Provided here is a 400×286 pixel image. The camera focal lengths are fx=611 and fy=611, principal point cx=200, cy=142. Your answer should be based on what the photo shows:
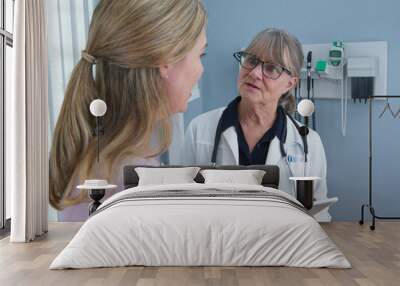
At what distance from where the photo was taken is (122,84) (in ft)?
21.5

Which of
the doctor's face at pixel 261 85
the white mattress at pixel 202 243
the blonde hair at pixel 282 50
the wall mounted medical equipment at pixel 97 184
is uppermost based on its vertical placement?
the blonde hair at pixel 282 50

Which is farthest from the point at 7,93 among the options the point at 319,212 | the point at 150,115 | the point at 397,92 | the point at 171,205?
the point at 397,92

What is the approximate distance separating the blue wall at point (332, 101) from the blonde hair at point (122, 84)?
0.34 meters

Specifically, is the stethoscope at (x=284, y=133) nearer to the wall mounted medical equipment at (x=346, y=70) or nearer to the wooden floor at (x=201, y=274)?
the wall mounted medical equipment at (x=346, y=70)

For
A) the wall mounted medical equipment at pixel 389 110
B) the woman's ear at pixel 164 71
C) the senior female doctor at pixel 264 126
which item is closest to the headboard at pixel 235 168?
the senior female doctor at pixel 264 126

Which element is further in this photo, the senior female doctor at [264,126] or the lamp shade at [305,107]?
the senior female doctor at [264,126]

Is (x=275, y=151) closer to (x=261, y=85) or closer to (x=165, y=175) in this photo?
(x=261, y=85)

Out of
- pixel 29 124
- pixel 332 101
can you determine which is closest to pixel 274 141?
pixel 332 101

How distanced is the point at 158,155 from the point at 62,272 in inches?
106

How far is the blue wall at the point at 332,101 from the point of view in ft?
21.8

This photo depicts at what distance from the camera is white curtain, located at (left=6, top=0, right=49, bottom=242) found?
5.53 m

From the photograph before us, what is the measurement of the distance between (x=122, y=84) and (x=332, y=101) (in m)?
2.29

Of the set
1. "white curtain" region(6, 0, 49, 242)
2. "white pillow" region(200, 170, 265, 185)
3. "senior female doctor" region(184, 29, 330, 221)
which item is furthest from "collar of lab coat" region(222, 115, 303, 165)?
"white curtain" region(6, 0, 49, 242)

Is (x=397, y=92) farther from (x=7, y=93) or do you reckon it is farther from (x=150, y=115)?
(x=7, y=93)
